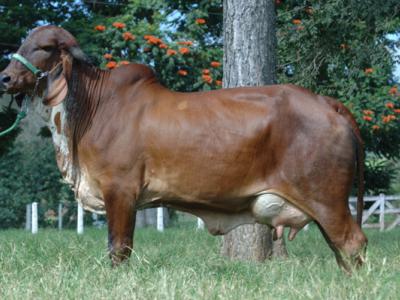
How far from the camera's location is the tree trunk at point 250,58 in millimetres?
7645

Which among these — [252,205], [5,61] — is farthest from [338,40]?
[5,61]

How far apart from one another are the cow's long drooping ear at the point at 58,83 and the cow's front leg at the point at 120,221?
35.1 inches

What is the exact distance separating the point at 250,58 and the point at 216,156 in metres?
2.33

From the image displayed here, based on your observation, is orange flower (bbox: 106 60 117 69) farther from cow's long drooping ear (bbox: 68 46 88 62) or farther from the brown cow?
the brown cow

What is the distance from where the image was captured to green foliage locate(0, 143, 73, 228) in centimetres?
1966

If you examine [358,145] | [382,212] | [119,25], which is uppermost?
[119,25]

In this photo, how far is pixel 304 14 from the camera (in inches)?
405

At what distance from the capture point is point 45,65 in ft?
19.3

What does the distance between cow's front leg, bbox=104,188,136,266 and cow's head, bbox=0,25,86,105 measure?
36.8 inches

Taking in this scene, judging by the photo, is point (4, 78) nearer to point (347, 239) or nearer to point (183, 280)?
point (183, 280)

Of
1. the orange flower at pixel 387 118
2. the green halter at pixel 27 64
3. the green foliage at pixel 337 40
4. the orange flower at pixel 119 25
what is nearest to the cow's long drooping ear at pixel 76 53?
the green halter at pixel 27 64

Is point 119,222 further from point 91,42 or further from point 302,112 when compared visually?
point 91,42

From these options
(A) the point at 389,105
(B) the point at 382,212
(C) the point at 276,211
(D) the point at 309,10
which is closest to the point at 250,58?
(C) the point at 276,211

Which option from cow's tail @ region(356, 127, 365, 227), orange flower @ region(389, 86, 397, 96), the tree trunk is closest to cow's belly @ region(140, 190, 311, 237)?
cow's tail @ region(356, 127, 365, 227)
